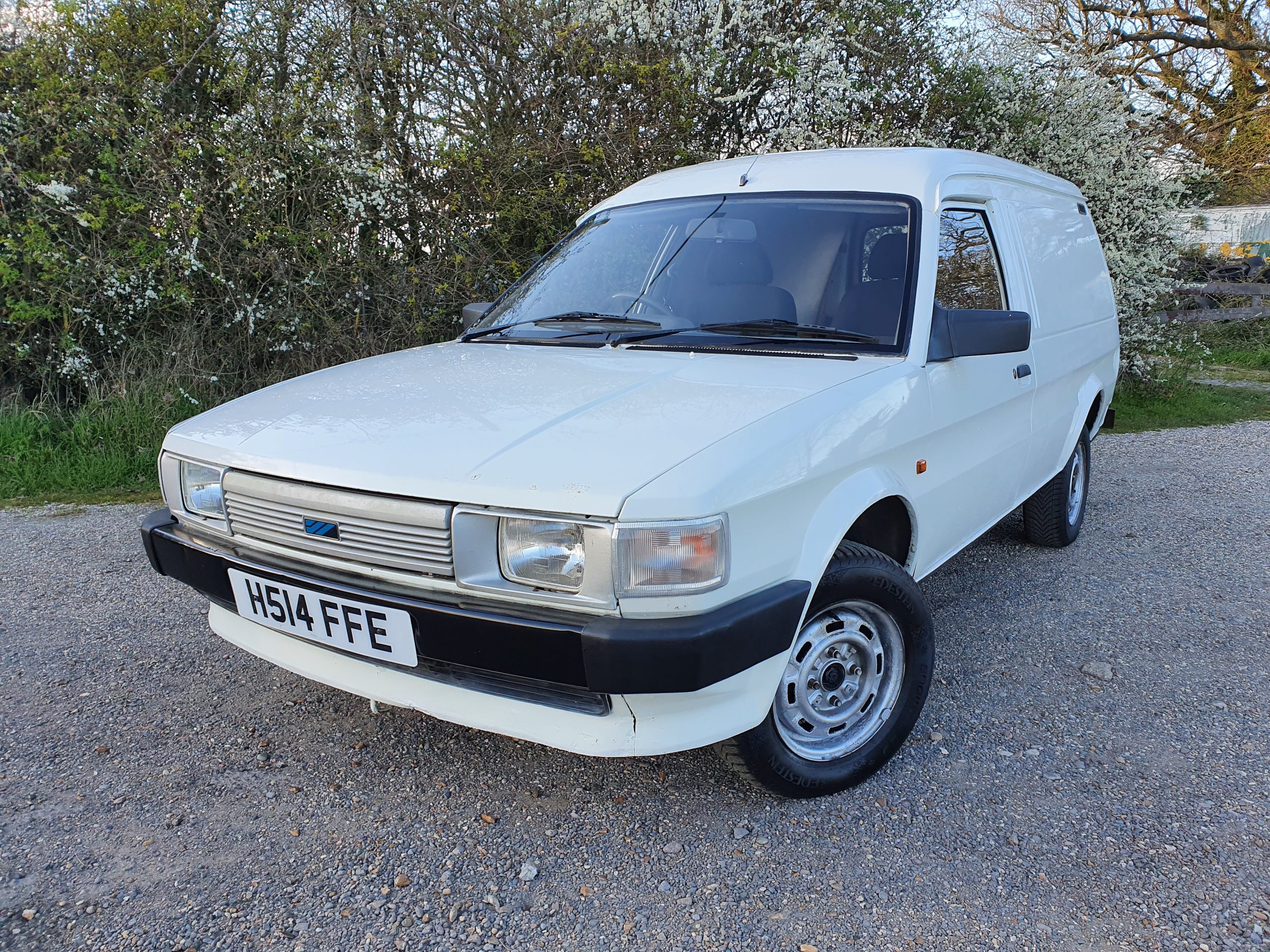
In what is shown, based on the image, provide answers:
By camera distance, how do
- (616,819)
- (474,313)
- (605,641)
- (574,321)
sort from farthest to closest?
(474,313) < (574,321) < (616,819) < (605,641)

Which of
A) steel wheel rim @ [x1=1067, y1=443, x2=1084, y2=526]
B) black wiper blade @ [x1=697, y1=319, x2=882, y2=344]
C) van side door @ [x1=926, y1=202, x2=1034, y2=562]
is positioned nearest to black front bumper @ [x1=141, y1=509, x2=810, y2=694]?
black wiper blade @ [x1=697, y1=319, x2=882, y2=344]

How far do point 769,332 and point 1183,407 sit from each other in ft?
24.3

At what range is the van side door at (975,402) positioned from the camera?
9.18 ft

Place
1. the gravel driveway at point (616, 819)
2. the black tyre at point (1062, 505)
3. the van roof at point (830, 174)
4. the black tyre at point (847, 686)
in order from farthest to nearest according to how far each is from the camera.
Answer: the black tyre at point (1062, 505)
the van roof at point (830, 174)
the black tyre at point (847, 686)
the gravel driveway at point (616, 819)

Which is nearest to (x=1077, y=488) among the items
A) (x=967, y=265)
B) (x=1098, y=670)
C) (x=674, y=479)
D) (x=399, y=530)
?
(x=1098, y=670)

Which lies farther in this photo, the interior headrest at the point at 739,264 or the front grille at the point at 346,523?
the interior headrest at the point at 739,264

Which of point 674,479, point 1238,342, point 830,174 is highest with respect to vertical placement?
point 830,174

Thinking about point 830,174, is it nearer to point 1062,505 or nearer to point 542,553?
point 542,553

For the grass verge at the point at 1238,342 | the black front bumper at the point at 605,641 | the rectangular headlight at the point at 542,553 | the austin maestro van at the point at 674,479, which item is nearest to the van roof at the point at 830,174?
the austin maestro van at the point at 674,479

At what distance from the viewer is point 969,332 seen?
2.70 metres

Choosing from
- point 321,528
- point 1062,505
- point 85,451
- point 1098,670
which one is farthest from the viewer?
point 85,451

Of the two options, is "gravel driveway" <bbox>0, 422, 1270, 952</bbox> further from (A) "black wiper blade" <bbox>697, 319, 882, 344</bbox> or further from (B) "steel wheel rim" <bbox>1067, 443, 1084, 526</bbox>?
(A) "black wiper blade" <bbox>697, 319, 882, 344</bbox>

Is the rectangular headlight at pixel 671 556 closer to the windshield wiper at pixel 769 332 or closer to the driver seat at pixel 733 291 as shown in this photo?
the windshield wiper at pixel 769 332

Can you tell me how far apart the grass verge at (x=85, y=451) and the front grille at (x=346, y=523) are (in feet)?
12.1
